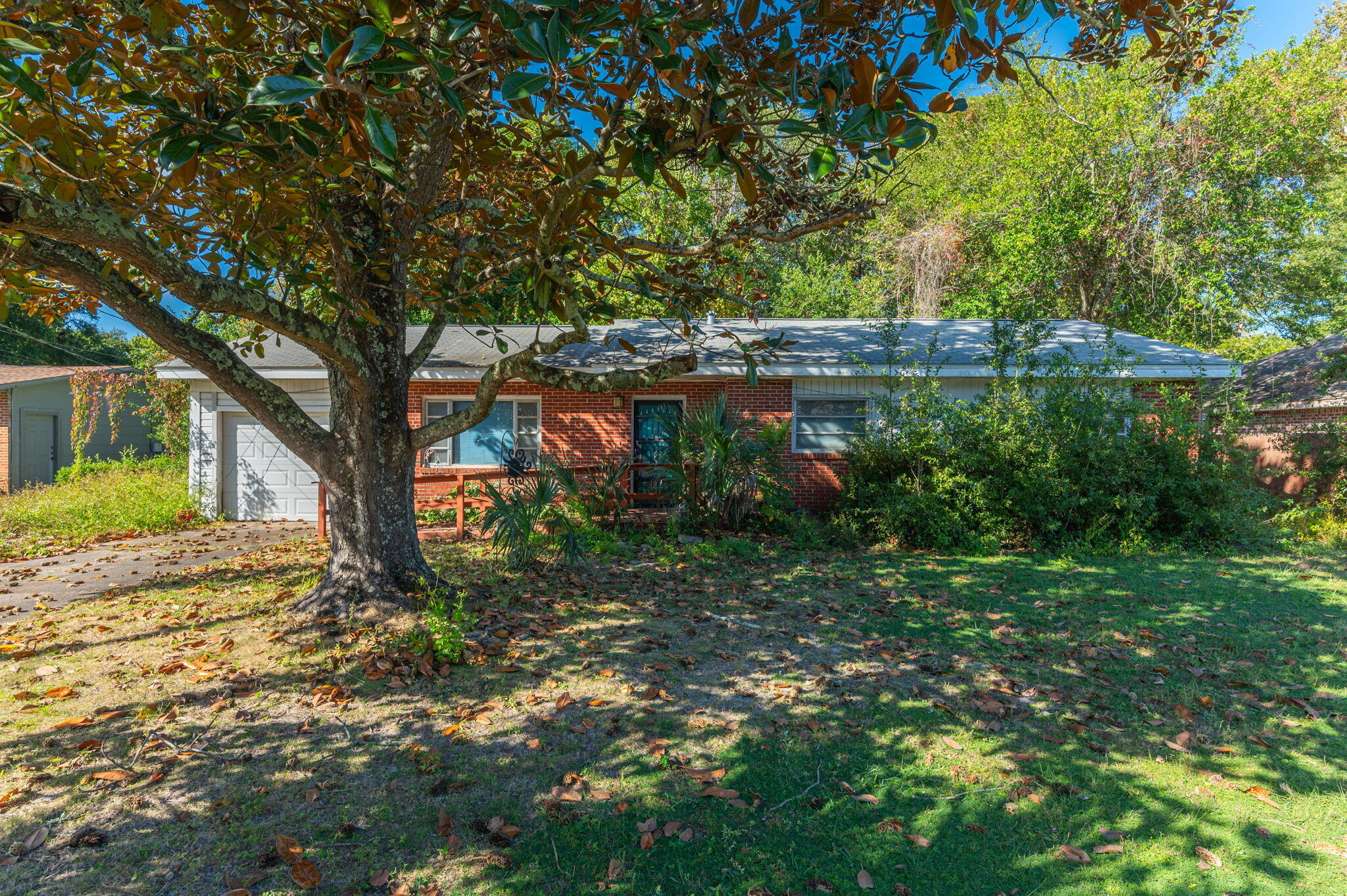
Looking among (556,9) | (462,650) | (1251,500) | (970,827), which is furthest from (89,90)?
(1251,500)

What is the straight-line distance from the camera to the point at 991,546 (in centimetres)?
940

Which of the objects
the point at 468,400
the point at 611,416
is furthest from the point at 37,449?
the point at 611,416

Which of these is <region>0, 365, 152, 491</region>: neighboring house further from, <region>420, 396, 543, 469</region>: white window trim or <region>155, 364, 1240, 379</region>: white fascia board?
<region>420, 396, 543, 469</region>: white window trim

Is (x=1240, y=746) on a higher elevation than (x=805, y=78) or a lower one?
lower

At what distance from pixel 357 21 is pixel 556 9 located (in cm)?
117

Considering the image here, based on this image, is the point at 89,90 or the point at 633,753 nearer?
the point at 633,753

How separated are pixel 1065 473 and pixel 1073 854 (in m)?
8.32

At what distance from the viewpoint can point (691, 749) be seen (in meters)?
3.69

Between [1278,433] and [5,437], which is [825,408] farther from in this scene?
[5,437]

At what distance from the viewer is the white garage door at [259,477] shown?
1245cm

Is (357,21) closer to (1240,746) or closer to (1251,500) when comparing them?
(1240,746)

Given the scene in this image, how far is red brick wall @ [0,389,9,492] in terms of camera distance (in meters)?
17.2

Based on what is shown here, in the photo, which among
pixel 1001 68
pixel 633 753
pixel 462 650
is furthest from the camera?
pixel 462 650

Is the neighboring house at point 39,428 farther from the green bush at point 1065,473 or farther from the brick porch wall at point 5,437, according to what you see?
the green bush at point 1065,473
